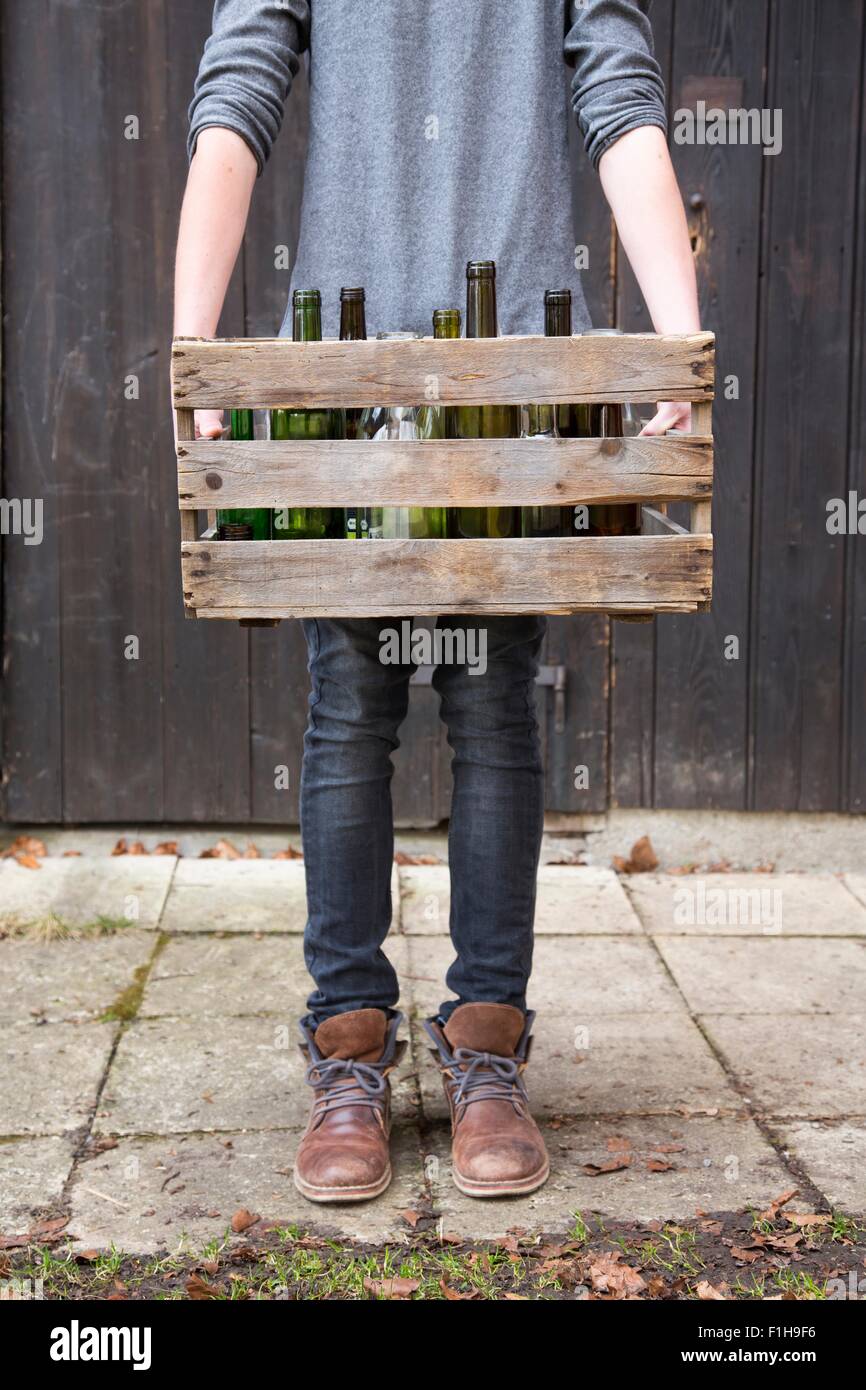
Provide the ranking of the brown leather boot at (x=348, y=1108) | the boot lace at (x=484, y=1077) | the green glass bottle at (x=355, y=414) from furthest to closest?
the boot lace at (x=484, y=1077)
the brown leather boot at (x=348, y=1108)
the green glass bottle at (x=355, y=414)

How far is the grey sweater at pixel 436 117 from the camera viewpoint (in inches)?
83.4

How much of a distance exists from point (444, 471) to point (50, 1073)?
1418 millimetres

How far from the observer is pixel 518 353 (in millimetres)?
1888

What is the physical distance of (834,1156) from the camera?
2.37 meters

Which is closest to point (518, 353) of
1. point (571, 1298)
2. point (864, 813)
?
point (571, 1298)

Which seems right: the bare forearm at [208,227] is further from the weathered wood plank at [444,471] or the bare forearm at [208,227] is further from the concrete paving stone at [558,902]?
the concrete paving stone at [558,902]

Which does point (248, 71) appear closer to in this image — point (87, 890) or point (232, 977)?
point (232, 977)

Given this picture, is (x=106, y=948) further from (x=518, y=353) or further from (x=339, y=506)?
(x=518, y=353)

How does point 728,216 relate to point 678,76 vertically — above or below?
below

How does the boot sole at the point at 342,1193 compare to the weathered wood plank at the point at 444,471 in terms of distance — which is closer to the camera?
the weathered wood plank at the point at 444,471

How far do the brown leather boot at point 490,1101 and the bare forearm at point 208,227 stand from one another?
3.58 ft

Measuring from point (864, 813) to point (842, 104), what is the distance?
1812mm

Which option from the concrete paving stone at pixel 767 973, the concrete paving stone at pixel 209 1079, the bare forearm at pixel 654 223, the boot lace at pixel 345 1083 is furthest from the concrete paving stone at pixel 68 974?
the bare forearm at pixel 654 223

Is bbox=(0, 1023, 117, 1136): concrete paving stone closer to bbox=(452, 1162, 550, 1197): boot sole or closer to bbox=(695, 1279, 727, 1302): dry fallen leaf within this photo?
bbox=(452, 1162, 550, 1197): boot sole
